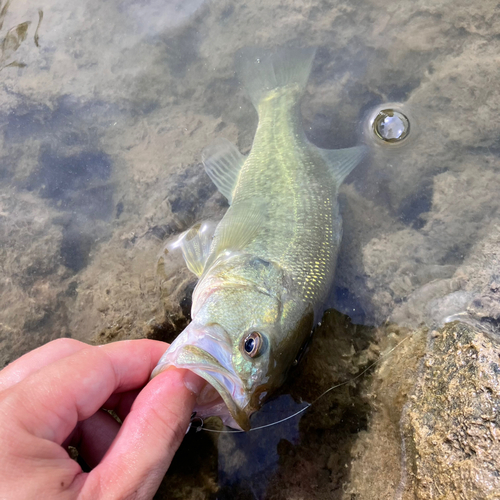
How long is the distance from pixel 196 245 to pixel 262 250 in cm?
71

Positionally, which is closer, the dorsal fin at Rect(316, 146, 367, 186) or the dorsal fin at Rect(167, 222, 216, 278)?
the dorsal fin at Rect(167, 222, 216, 278)

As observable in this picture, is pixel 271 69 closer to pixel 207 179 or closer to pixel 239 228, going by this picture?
pixel 207 179

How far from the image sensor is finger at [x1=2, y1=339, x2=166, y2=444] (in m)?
1.59

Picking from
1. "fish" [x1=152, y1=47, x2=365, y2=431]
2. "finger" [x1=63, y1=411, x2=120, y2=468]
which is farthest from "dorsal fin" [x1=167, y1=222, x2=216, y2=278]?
"finger" [x1=63, y1=411, x2=120, y2=468]

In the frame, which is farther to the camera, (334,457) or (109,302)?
(109,302)

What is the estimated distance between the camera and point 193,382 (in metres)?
1.93

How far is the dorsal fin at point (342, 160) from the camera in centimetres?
331

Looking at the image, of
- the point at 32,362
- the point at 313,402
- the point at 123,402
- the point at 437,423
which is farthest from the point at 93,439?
the point at 437,423

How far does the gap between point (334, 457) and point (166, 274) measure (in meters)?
1.82

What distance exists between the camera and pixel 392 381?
8.38 ft

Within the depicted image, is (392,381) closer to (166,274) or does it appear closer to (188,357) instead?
(188,357)

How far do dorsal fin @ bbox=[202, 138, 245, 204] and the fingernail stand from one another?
186 cm

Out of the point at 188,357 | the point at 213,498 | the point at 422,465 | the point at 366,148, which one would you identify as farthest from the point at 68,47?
the point at 422,465

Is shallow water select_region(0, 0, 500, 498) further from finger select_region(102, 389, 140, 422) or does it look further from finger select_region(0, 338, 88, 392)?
finger select_region(0, 338, 88, 392)
